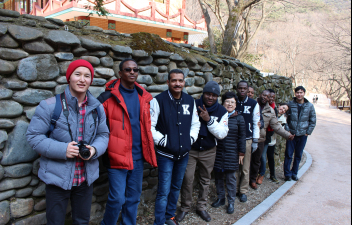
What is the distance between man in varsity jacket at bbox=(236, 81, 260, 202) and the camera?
450 centimetres

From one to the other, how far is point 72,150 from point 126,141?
2.13 feet

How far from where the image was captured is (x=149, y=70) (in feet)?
12.3

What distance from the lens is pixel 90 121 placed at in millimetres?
2455

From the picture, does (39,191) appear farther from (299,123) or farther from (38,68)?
(299,123)

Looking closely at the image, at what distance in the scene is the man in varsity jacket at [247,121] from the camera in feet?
14.8

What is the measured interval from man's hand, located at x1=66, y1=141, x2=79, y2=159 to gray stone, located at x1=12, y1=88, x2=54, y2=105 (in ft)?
2.67

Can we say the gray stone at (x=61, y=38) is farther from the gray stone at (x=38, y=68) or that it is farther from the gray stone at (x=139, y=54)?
the gray stone at (x=139, y=54)

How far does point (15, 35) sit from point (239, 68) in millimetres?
4488

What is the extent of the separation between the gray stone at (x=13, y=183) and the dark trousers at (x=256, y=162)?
13.1ft

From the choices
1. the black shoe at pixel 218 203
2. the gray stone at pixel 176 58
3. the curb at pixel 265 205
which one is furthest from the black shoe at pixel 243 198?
the gray stone at pixel 176 58

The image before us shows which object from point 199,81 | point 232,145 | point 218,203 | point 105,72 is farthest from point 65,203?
point 199,81

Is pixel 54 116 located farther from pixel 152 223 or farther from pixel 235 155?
pixel 235 155

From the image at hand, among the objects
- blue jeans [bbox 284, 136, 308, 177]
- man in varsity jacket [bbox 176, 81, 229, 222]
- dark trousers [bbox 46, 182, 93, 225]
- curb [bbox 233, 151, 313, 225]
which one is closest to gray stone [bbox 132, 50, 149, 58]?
man in varsity jacket [bbox 176, 81, 229, 222]

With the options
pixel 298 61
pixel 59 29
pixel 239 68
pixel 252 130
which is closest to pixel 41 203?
pixel 59 29
